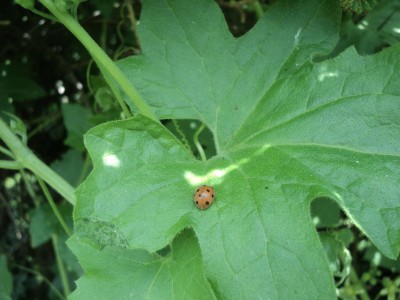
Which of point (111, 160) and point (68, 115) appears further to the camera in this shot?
point (68, 115)

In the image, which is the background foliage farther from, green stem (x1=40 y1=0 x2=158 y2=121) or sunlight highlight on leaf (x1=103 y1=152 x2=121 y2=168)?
sunlight highlight on leaf (x1=103 y1=152 x2=121 y2=168)

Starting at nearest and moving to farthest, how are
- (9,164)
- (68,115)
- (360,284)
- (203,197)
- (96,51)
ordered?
(203,197) < (96,51) < (9,164) < (360,284) < (68,115)

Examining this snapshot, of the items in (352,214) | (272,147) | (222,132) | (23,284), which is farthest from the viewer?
(23,284)

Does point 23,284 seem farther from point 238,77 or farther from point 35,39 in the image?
point 238,77

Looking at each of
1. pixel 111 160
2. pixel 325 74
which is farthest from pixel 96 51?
pixel 325 74

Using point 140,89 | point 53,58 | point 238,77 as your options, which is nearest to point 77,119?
point 53,58

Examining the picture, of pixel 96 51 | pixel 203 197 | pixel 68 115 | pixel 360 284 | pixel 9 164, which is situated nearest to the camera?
pixel 203 197

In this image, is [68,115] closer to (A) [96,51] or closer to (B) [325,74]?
(A) [96,51]
